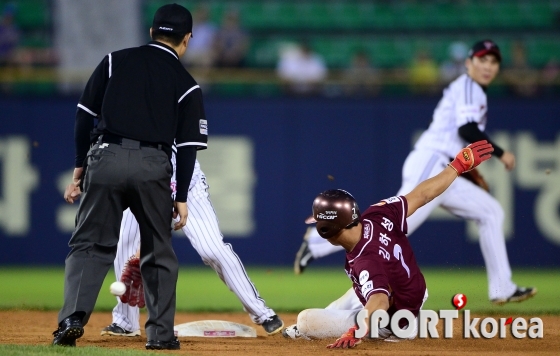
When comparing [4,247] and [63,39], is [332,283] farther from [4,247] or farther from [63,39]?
[63,39]

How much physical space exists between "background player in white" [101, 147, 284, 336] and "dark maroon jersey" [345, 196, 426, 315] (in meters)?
0.95

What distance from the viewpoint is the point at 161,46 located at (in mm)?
5703

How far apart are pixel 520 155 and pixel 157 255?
8695mm

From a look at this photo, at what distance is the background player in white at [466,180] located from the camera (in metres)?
8.38

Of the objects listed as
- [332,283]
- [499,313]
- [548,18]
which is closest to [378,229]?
[499,313]

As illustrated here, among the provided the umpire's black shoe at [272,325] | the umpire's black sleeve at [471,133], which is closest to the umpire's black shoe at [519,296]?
the umpire's black sleeve at [471,133]

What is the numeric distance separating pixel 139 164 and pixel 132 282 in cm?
127

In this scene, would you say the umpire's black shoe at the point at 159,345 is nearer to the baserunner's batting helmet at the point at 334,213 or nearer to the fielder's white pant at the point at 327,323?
the fielder's white pant at the point at 327,323

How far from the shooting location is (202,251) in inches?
249

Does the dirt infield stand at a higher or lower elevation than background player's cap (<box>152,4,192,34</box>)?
lower

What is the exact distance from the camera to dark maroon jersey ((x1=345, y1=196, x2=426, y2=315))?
545cm

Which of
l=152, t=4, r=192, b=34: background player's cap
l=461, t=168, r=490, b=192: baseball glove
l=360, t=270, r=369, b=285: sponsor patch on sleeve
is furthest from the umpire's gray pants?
l=461, t=168, r=490, b=192: baseball glove

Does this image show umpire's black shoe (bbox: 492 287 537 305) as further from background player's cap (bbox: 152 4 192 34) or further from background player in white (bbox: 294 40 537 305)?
A: background player's cap (bbox: 152 4 192 34)

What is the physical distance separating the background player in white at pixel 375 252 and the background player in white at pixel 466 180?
2400mm
